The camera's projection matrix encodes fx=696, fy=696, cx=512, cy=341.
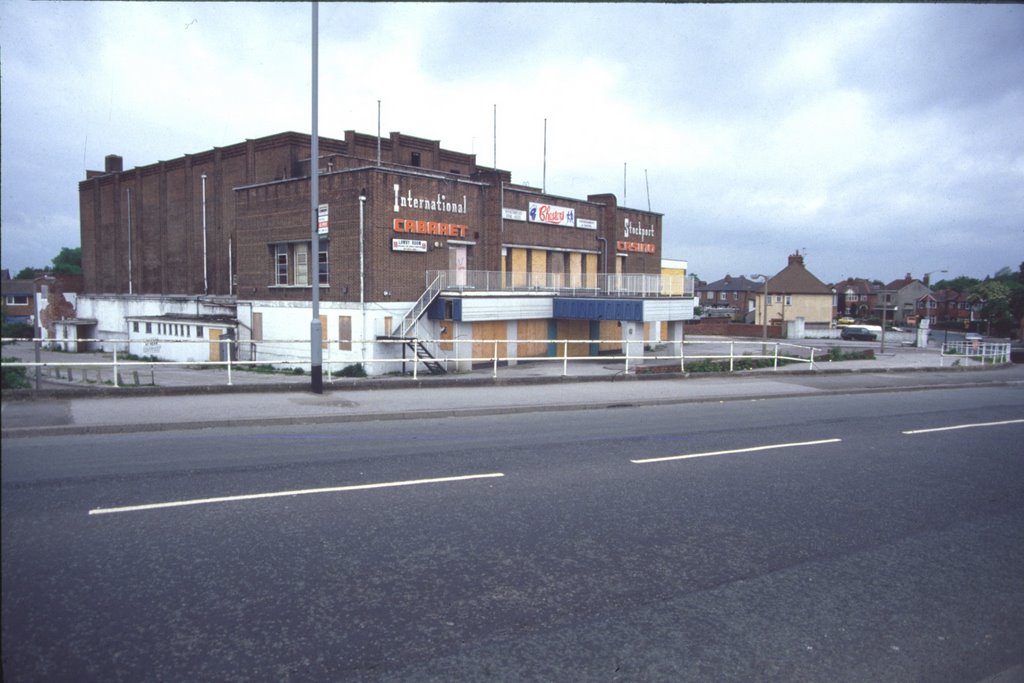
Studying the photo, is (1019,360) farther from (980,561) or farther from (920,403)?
(980,561)

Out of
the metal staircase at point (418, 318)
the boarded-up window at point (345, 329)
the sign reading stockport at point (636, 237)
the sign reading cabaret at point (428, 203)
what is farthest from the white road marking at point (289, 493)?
the sign reading stockport at point (636, 237)

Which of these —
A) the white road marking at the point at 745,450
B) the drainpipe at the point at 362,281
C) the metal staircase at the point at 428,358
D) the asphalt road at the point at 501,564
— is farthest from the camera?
the drainpipe at the point at 362,281

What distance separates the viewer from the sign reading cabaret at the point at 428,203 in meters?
31.1

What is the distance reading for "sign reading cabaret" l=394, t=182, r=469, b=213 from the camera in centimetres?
3114

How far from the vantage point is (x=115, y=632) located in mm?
4562

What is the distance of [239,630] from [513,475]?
185 inches

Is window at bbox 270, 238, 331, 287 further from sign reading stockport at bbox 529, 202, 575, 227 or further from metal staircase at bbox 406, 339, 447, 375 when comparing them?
sign reading stockport at bbox 529, 202, 575, 227

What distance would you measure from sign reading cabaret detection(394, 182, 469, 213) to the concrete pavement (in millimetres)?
14665

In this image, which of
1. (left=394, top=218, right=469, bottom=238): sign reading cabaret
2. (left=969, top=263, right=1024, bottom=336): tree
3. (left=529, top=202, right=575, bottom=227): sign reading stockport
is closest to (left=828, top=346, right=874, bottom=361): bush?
(left=969, top=263, right=1024, bottom=336): tree

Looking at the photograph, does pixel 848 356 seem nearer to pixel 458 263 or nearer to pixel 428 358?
pixel 458 263

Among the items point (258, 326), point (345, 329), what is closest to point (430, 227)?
point (345, 329)

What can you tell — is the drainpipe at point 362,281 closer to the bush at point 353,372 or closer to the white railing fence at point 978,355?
the bush at point 353,372

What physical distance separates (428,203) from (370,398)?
18.3 metres

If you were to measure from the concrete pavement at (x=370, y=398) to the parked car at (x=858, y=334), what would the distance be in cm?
4482
